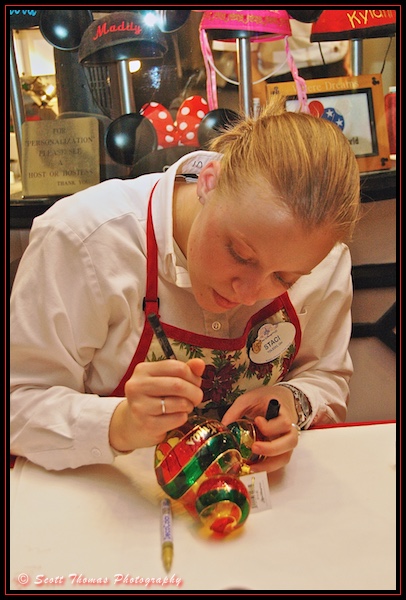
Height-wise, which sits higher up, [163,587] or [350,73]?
[350,73]

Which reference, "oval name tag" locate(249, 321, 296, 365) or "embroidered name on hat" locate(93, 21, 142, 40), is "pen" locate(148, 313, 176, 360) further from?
"embroidered name on hat" locate(93, 21, 142, 40)

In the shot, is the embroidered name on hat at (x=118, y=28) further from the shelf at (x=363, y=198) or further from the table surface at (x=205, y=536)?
the table surface at (x=205, y=536)

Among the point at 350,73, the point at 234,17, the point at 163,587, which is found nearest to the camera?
the point at 163,587

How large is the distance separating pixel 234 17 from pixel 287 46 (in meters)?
0.13

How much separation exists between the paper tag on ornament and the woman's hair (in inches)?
12.0

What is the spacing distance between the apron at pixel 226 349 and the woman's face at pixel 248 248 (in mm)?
84

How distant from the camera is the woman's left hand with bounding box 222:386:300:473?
2.49ft

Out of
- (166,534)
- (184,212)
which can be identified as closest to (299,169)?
(184,212)

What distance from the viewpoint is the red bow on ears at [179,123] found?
3.62 feet

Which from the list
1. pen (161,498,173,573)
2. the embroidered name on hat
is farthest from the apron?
the embroidered name on hat

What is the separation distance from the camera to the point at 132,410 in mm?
683

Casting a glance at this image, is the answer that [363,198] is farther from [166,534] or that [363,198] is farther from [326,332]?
[166,534]
